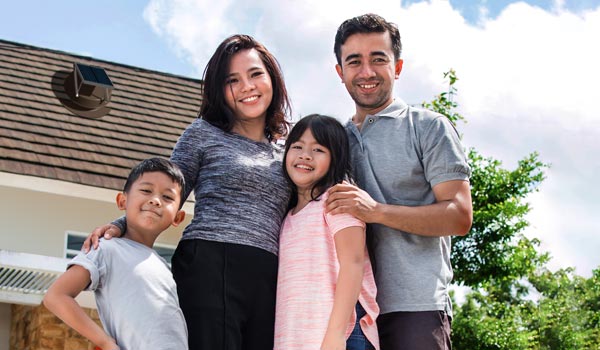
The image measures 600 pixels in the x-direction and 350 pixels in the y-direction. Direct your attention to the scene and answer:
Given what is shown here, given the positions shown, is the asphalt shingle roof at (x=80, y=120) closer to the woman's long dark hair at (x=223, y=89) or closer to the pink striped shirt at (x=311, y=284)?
the woman's long dark hair at (x=223, y=89)

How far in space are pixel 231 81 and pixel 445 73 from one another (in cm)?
770

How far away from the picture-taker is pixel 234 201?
11.6 ft

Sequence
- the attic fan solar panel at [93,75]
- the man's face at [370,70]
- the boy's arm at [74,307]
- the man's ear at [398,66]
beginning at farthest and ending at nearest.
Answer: the attic fan solar panel at [93,75], the man's ear at [398,66], the man's face at [370,70], the boy's arm at [74,307]

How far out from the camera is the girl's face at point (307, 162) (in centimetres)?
354

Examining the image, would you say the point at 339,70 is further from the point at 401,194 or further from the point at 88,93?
the point at 88,93

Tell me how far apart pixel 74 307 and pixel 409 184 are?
1.27m

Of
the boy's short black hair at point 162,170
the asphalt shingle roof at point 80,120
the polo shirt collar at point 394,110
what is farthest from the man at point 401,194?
the asphalt shingle roof at point 80,120

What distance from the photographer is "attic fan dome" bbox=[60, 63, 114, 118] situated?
10547 mm

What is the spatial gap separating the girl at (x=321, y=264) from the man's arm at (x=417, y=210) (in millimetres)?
53

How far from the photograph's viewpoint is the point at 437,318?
345 cm

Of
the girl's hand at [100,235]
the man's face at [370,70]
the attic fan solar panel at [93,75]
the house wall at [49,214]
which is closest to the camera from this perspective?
the girl's hand at [100,235]

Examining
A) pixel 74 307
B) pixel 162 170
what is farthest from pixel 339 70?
pixel 74 307

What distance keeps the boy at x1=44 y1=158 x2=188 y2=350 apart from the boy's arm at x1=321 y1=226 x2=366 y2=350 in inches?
19.9

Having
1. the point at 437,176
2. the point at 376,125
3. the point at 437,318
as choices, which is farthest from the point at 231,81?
the point at 437,318
